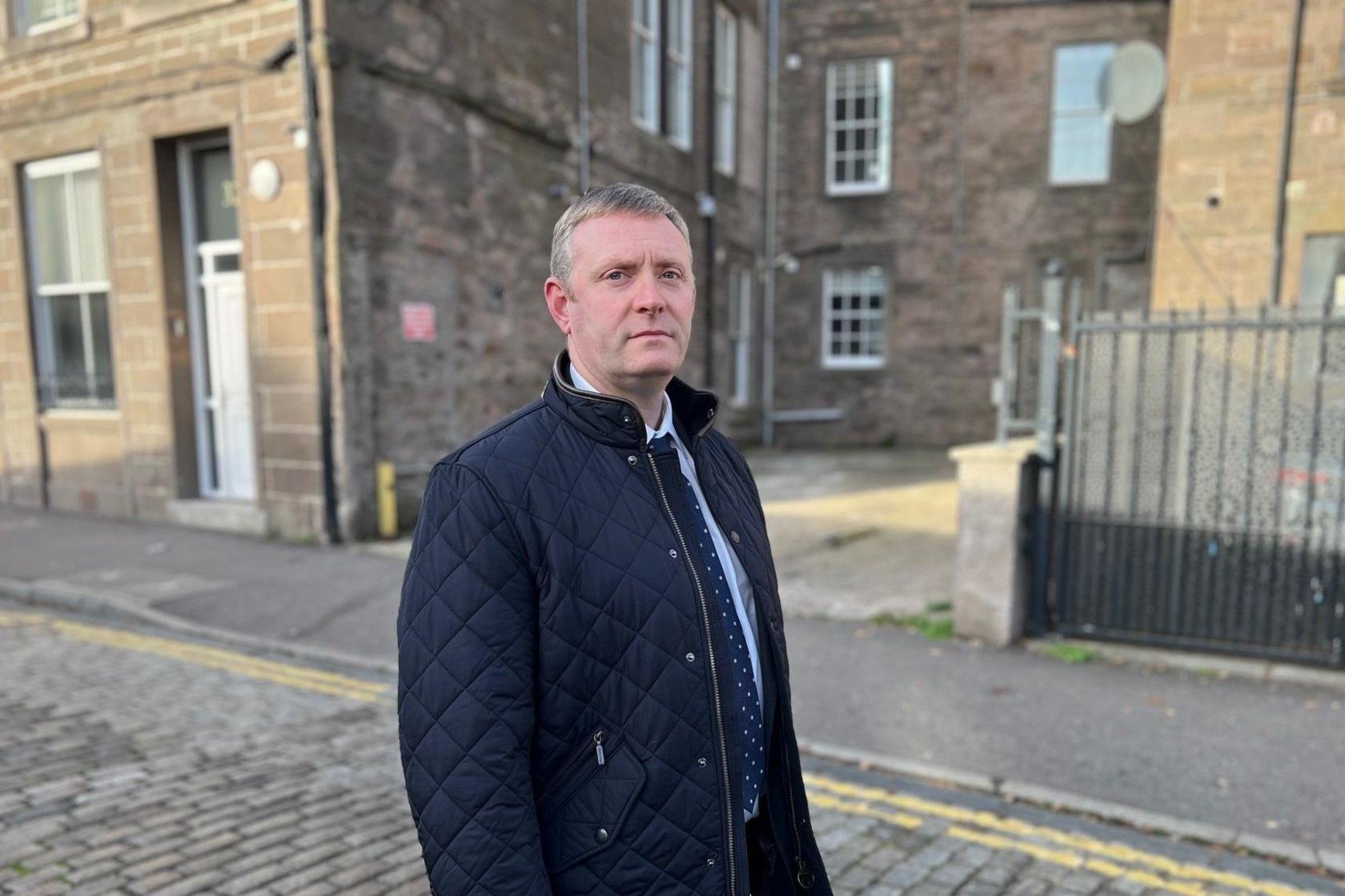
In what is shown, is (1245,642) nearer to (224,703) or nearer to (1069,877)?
(1069,877)

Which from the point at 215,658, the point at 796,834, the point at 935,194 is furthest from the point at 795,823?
the point at 935,194

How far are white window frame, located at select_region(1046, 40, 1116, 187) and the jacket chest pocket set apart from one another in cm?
1800

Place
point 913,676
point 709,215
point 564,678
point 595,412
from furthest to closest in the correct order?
point 709,215 → point 913,676 → point 595,412 → point 564,678

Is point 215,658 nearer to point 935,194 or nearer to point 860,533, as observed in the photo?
point 860,533

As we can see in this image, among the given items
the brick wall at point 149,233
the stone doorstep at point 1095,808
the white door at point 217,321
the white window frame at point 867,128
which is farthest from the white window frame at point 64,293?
the white window frame at point 867,128

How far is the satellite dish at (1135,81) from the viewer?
327 inches

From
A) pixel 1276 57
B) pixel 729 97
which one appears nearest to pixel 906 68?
pixel 729 97

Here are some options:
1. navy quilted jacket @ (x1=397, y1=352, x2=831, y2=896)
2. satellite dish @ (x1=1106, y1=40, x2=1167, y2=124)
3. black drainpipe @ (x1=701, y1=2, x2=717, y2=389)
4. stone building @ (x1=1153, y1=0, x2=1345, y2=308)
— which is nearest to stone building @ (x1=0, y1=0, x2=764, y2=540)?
black drainpipe @ (x1=701, y1=2, x2=717, y2=389)

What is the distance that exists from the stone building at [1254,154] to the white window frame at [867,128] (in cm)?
967

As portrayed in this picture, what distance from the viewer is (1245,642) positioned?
18.2 ft

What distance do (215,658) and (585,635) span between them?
5235 millimetres

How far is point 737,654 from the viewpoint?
1885mm

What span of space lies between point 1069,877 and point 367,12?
9016 millimetres

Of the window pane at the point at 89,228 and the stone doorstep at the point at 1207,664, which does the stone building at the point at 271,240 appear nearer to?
the window pane at the point at 89,228
